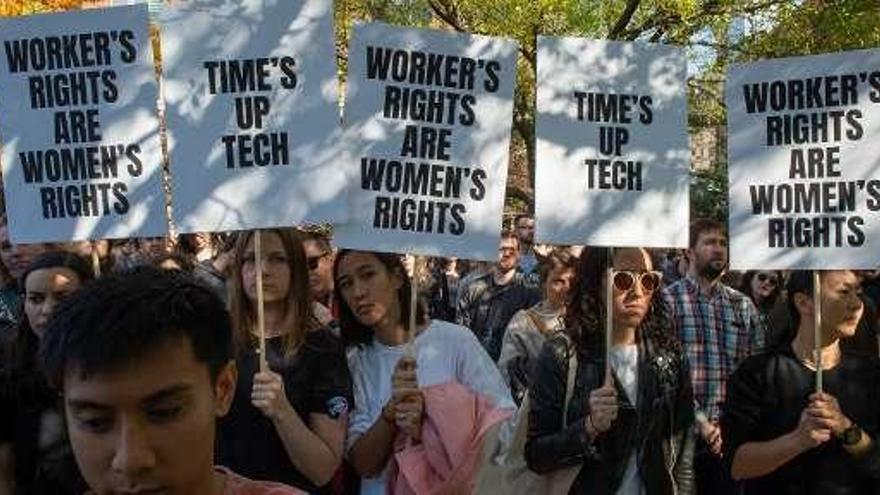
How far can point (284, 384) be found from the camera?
Result: 3.98 meters

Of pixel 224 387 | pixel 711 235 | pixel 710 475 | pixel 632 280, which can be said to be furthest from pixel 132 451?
pixel 711 235

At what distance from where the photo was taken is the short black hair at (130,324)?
1949mm

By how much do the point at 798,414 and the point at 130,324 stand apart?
2833 millimetres

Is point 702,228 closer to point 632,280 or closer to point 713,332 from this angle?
point 713,332

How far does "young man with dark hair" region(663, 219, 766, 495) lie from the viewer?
20.9 ft

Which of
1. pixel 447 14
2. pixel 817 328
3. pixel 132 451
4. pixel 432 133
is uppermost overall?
pixel 447 14

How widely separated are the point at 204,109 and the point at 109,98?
1.33 feet

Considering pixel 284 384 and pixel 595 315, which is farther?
pixel 595 315

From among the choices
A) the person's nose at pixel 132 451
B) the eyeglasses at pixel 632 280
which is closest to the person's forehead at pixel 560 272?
the eyeglasses at pixel 632 280

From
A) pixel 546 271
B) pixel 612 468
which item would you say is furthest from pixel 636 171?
pixel 546 271

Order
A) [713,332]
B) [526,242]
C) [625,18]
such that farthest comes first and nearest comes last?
[625,18] < [526,242] < [713,332]

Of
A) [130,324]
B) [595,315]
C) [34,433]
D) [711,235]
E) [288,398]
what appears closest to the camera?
[130,324]

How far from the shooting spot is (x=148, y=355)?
1951 mm

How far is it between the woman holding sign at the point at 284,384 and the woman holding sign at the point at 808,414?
1381 millimetres
